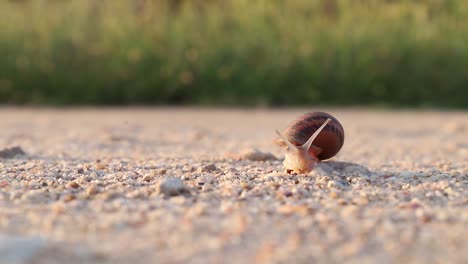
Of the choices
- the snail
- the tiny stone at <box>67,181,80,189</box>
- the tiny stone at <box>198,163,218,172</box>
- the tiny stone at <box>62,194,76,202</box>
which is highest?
the snail

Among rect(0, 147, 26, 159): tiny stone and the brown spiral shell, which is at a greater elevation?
the brown spiral shell

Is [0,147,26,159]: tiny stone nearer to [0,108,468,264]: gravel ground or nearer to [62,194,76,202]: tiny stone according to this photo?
[0,108,468,264]: gravel ground


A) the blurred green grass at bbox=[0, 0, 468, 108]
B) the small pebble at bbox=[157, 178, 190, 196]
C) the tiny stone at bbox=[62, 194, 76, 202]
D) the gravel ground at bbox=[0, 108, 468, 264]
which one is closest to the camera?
the gravel ground at bbox=[0, 108, 468, 264]

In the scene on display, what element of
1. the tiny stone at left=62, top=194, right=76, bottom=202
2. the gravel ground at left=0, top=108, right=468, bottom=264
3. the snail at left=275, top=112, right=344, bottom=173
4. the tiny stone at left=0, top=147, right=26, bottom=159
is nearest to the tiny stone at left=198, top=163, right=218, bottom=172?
the gravel ground at left=0, top=108, right=468, bottom=264

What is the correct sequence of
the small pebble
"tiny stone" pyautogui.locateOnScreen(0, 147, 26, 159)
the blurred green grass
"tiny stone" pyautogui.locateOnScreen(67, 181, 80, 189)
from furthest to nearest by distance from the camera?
1. the blurred green grass
2. "tiny stone" pyautogui.locateOnScreen(0, 147, 26, 159)
3. "tiny stone" pyautogui.locateOnScreen(67, 181, 80, 189)
4. the small pebble

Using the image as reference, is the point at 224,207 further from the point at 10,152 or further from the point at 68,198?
the point at 10,152

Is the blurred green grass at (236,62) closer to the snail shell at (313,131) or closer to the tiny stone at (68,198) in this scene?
the snail shell at (313,131)

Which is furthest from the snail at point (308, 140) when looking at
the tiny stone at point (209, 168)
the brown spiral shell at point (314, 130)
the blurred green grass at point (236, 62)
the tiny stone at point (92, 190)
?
the blurred green grass at point (236, 62)
